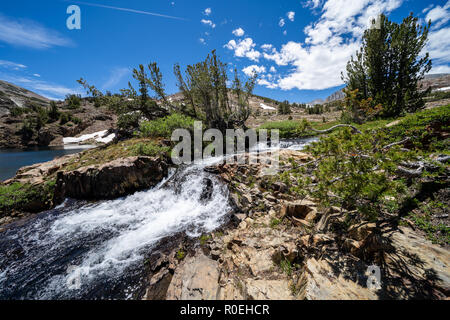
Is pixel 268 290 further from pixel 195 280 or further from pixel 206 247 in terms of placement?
pixel 206 247

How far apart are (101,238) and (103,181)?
3466 mm

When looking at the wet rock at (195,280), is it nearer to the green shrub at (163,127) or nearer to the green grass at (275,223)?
the green grass at (275,223)

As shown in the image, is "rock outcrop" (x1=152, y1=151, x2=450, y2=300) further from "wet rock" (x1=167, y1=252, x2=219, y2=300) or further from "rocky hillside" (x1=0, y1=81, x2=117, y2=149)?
"rocky hillside" (x1=0, y1=81, x2=117, y2=149)

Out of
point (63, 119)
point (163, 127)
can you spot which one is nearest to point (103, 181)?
point (163, 127)

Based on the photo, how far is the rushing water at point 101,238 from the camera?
377cm

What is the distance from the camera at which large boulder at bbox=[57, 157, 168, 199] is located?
7594 mm

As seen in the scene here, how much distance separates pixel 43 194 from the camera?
771 centimetres

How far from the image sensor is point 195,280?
3.38 meters

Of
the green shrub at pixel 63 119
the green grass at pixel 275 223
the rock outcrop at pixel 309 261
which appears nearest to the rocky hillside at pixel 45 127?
the green shrub at pixel 63 119

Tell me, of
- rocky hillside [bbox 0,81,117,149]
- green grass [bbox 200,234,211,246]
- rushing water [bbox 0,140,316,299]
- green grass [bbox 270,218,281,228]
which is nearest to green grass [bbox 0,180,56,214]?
rushing water [bbox 0,140,316,299]
